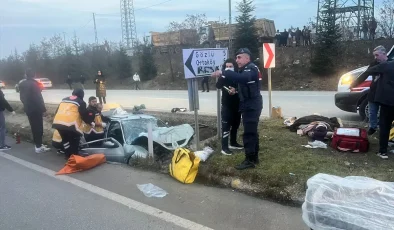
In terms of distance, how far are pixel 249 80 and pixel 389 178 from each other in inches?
87.8

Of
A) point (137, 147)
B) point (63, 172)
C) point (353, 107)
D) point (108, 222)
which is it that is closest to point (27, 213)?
point (108, 222)

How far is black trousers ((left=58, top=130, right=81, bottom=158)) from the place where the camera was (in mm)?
6938

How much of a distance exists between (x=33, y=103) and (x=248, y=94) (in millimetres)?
5337

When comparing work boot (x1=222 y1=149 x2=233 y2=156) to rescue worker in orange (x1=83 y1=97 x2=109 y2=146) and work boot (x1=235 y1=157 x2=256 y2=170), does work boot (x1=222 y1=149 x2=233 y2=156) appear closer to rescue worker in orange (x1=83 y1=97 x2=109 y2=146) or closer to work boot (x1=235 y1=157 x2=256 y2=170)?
work boot (x1=235 y1=157 x2=256 y2=170)

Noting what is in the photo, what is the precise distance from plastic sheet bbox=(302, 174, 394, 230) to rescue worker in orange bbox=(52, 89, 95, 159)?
519 centimetres

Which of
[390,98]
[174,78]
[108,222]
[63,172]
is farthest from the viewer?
[174,78]

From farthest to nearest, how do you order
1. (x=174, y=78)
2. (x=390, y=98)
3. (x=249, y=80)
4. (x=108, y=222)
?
(x=174, y=78), (x=390, y=98), (x=249, y=80), (x=108, y=222)

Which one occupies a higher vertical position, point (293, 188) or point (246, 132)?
point (246, 132)

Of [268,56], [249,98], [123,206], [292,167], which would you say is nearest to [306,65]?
[268,56]

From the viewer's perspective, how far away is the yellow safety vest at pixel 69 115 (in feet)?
22.4

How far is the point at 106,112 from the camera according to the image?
32.0 ft

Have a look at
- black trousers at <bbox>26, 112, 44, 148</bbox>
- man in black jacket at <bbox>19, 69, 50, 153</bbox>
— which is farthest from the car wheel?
black trousers at <bbox>26, 112, 44, 148</bbox>

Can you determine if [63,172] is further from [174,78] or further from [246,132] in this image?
[174,78]

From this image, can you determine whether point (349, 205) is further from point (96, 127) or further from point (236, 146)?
point (96, 127)
